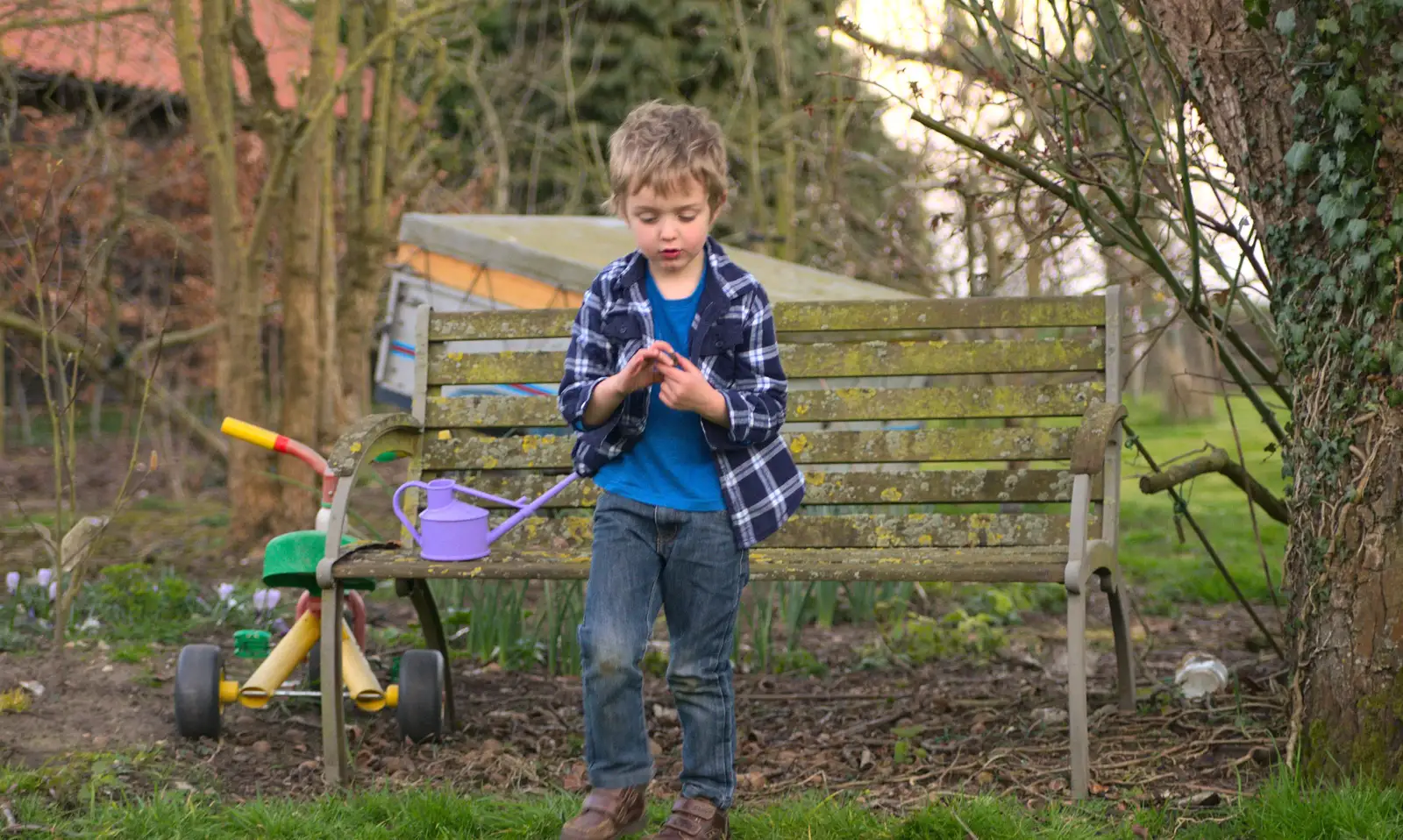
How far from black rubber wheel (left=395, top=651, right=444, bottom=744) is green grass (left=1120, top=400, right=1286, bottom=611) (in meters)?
1.96

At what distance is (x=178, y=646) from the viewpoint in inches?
180

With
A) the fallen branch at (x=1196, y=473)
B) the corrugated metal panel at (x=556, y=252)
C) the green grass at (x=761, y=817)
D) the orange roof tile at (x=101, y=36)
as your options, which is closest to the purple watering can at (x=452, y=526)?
the green grass at (x=761, y=817)

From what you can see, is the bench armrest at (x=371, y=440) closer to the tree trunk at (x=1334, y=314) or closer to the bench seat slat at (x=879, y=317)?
the bench seat slat at (x=879, y=317)

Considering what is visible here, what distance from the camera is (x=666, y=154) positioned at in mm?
2562

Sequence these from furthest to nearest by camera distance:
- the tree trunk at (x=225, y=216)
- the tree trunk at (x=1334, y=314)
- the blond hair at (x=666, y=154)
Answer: the tree trunk at (x=225, y=216) → the tree trunk at (x=1334, y=314) → the blond hair at (x=666, y=154)

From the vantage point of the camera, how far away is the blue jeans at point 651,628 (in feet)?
8.80

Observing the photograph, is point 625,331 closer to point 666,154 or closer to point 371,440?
point 666,154

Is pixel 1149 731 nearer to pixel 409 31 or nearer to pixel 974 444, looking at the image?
pixel 974 444

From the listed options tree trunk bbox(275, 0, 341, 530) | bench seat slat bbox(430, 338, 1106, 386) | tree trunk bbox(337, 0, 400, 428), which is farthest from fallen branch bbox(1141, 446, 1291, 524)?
tree trunk bbox(337, 0, 400, 428)

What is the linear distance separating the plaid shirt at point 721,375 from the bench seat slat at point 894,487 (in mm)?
958

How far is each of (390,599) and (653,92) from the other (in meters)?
12.1

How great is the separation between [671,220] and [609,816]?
1141 mm

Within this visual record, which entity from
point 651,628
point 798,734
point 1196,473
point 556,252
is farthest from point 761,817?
point 556,252

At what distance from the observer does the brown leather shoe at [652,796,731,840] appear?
2.71 m
